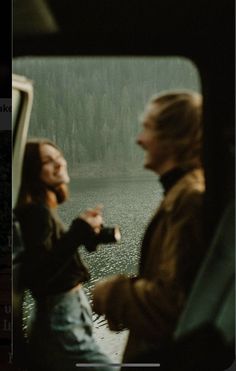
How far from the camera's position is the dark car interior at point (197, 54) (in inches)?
65.3

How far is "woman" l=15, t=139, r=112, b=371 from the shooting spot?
5.55 feet

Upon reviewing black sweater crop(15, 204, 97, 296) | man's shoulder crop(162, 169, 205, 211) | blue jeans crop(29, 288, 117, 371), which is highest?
man's shoulder crop(162, 169, 205, 211)

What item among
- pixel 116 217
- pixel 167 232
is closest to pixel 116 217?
pixel 116 217

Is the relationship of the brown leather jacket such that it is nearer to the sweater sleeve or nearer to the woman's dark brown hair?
the sweater sleeve

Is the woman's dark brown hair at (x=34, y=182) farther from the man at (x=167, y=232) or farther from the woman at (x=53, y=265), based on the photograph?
the man at (x=167, y=232)

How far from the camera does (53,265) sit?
1695 mm

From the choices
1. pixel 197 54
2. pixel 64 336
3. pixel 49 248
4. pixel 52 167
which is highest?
pixel 197 54

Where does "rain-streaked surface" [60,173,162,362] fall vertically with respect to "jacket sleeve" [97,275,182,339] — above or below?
above

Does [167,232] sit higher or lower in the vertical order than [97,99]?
lower

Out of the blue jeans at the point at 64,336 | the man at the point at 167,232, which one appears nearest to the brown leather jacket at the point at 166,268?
the man at the point at 167,232

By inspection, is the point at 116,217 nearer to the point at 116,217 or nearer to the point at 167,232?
the point at 116,217

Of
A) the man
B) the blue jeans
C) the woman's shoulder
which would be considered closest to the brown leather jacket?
the man

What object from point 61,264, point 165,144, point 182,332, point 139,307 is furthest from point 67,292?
point 165,144

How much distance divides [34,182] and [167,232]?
0.41 metres
